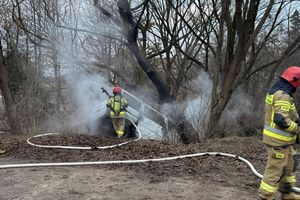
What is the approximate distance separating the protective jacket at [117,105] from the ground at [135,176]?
93.4 inches

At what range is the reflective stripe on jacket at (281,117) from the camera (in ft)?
13.0

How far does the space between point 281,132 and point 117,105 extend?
19.9 ft

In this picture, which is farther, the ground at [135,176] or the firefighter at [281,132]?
the ground at [135,176]

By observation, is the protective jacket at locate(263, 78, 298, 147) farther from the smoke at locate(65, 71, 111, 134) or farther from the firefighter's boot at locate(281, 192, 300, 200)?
the smoke at locate(65, 71, 111, 134)

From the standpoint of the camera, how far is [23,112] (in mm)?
14398

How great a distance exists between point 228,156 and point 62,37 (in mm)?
13132

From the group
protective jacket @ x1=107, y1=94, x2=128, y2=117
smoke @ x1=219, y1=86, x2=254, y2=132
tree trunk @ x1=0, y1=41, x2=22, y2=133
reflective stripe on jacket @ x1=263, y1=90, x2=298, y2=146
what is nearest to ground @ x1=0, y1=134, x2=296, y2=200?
reflective stripe on jacket @ x1=263, y1=90, x2=298, y2=146

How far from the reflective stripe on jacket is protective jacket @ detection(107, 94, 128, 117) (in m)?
5.84

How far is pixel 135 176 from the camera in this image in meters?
5.32

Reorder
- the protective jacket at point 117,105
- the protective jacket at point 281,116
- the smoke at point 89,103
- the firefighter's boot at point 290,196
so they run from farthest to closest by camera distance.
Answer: the smoke at point 89,103 → the protective jacket at point 117,105 → the firefighter's boot at point 290,196 → the protective jacket at point 281,116

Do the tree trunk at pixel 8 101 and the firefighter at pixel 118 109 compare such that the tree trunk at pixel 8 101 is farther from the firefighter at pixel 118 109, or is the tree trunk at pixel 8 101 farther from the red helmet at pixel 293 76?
the red helmet at pixel 293 76

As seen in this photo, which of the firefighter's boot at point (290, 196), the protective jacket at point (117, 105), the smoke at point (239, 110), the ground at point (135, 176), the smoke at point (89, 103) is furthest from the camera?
the smoke at point (239, 110)

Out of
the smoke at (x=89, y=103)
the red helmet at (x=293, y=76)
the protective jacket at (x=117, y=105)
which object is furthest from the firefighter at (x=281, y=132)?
the smoke at (x=89, y=103)

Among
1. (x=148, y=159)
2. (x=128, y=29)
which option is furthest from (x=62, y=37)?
(x=148, y=159)
